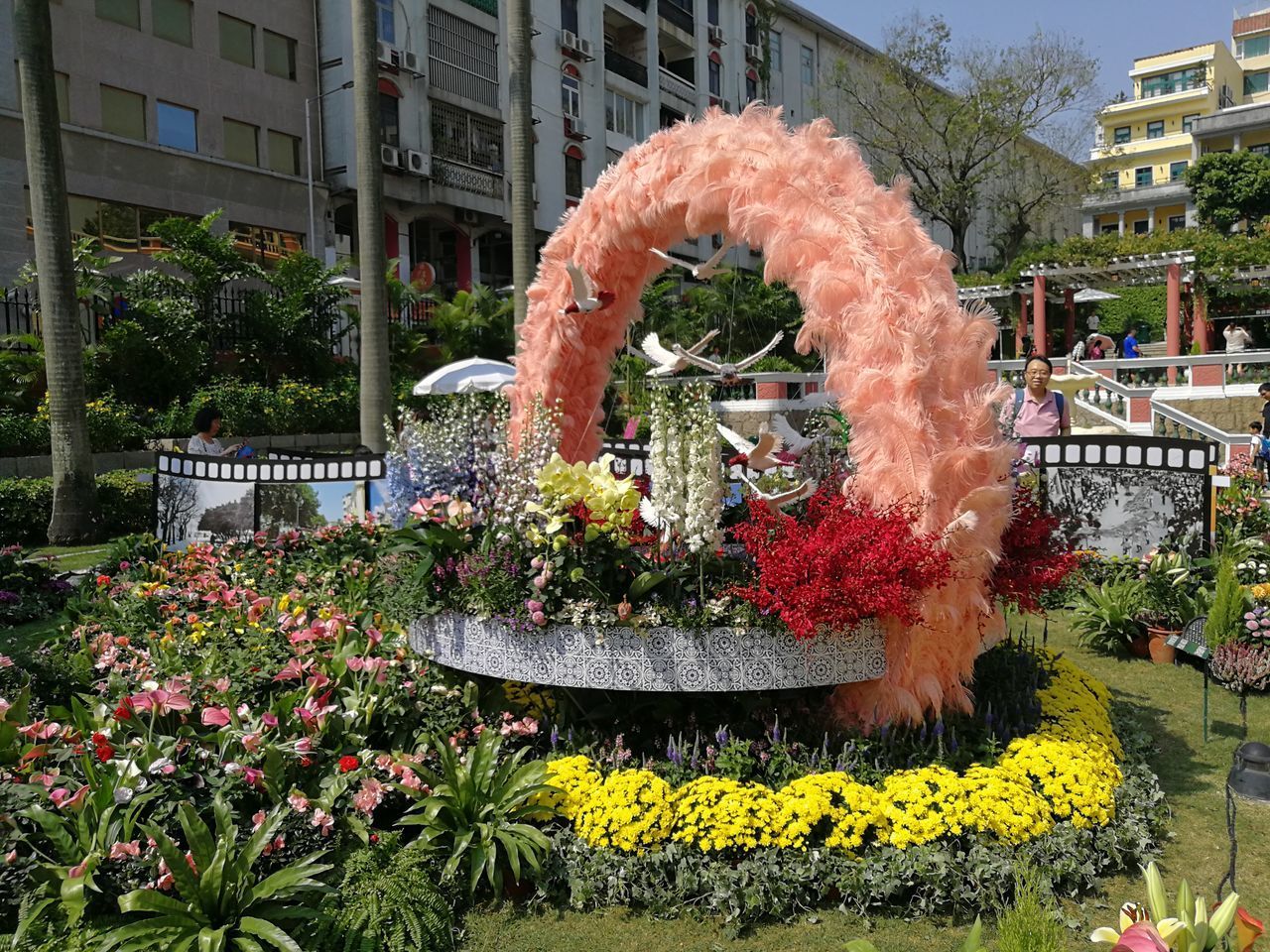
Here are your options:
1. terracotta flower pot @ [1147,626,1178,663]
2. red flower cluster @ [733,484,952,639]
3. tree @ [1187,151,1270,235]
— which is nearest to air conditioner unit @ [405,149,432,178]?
terracotta flower pot @ [1147,626,1178,663]

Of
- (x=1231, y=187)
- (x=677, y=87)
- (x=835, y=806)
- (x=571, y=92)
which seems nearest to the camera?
(x=835, y=806)

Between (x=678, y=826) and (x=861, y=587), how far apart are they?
1264 mm

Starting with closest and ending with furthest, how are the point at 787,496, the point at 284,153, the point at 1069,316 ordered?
the point at 787,496 < the point at 284,153 < the point at 1069,316

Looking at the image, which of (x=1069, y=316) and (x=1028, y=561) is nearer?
(x=1028, y=561)

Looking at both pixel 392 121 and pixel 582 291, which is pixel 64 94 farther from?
pixel 582 291

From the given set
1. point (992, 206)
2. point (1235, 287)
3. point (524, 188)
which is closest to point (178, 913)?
point (524, 188)

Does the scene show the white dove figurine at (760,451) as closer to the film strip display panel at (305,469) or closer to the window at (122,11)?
the film strip display panel at (305,469)

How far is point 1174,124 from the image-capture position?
214 feet

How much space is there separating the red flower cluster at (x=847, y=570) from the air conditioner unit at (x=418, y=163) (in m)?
23.4

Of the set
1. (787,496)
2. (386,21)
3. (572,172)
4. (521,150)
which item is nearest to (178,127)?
(386,21)

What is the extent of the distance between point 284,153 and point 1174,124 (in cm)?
6338

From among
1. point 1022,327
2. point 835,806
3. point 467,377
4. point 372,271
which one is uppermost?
point 1022,327

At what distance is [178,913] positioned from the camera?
346cm

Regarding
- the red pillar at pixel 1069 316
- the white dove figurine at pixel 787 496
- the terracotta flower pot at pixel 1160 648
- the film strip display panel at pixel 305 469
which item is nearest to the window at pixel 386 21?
the film strip display panel at pixel 305 469
